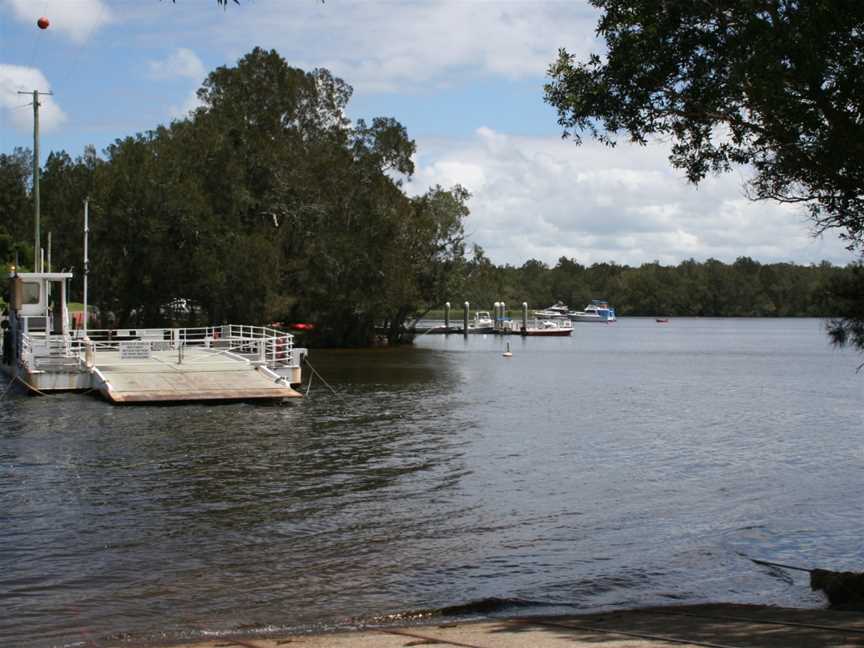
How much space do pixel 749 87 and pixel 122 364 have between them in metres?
32.8

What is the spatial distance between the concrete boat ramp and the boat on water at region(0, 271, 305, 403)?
24642 mm

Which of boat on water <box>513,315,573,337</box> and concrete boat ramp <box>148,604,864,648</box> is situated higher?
boat on water <box>513,315,573,337</box>

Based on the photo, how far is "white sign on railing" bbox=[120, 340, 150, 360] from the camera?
133 ft

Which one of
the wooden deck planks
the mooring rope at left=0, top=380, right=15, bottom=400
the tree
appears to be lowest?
the mooring rope at left=0, top=380, right=15, bottom=400

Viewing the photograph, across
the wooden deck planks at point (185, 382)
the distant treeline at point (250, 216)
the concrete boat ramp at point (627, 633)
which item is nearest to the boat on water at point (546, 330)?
the distant treeline at point (250, 216)

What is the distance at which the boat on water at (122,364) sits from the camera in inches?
1344

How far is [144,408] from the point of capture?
32500 mm

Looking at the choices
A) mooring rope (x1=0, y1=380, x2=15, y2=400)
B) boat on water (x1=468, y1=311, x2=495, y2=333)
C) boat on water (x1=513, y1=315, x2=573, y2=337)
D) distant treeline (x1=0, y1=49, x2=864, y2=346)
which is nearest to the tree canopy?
distant treeline (x1=0, y1=49, x2=864, y2=346)

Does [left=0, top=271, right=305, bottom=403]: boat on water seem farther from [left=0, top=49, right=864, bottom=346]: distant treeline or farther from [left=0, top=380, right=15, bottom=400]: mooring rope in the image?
[left=0, top=49, right=864, bottom=346]: distant treeline

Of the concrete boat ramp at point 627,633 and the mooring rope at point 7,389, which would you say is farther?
the mooring rope at point 7,389

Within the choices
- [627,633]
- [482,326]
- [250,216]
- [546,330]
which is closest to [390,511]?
[627,633]

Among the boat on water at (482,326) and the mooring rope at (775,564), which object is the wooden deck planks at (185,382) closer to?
the mooring rope at (775,564)

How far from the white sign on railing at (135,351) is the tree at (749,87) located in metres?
31.0

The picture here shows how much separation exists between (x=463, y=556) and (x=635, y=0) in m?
7.64
